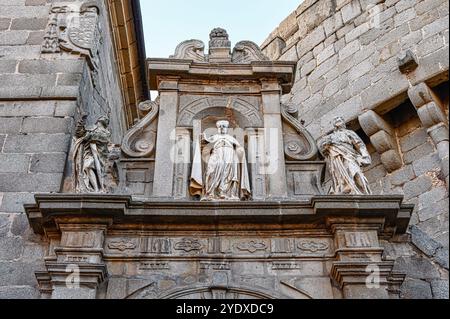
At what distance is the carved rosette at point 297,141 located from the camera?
23.5 ft

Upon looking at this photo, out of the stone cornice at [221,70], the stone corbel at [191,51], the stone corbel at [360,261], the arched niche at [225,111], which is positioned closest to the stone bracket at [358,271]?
the stone corbel at [360,261]

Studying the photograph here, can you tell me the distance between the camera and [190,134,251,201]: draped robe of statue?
661cm

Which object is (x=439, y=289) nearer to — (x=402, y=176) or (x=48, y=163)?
(x=402, y=176)

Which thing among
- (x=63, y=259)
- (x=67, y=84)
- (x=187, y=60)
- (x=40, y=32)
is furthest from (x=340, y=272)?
(x=40, y=32)

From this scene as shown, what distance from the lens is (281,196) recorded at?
6734 millimetres

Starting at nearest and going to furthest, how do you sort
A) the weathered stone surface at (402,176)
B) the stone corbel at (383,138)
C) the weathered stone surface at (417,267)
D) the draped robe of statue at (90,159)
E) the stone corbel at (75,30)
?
1. the weathered stone surface at (417,267)
2. the draped robe of statue at (90,159)
3. the stone corbel at (75,30)
4. the weathered stone surface at (402,176)
5. the stone corbel at (383,138)

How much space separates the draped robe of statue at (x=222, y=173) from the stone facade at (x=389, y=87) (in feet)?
5.90

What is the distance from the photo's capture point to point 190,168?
7012 millimetres

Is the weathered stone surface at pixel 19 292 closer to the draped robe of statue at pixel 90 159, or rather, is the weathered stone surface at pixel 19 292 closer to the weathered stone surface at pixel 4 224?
the weathered stone surface at pixel 4 224

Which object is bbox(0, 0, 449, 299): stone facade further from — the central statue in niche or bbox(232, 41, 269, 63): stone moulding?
the central statue in niche

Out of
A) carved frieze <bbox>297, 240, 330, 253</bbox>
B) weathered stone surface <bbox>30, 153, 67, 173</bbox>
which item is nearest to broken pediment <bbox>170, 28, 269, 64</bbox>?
weathered stone surface <bbox>30, 153, 67, 173</bbox>

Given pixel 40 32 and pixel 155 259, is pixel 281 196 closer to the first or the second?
pixel 155 259

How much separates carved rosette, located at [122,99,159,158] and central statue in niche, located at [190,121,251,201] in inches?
21.6

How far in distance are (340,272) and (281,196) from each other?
3.80 ft
